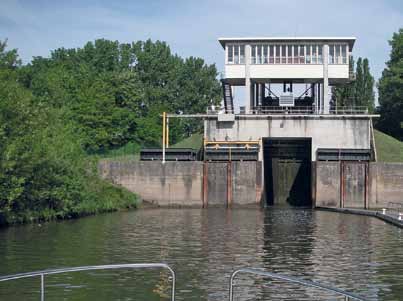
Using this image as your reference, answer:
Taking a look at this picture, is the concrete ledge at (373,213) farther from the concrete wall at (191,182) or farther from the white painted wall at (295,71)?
the white painted wall at (295,71)

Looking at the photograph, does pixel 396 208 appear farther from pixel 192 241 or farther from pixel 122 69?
pixel 122 69

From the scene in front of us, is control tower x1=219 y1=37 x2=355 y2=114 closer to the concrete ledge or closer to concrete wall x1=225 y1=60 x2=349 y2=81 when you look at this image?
concrete wall x1=225 y1=60 x2=349 y2=81

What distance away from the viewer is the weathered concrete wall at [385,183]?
52.5m

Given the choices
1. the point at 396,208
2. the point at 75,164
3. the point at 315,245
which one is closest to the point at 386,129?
the point at 396,208

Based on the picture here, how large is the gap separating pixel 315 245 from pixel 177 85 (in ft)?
228

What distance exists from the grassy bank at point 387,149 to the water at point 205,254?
15465 mm

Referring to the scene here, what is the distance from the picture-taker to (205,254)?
27375mm

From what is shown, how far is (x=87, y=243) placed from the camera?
30.4 meters

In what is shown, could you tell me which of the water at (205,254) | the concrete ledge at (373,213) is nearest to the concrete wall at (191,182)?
the concrete ledge at (373,213)

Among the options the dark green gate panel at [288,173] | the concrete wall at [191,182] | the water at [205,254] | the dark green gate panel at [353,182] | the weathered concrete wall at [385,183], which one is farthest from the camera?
the dark green gate panel at [288,173]

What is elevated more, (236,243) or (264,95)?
(264,95)

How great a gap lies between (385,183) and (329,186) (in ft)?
12.5

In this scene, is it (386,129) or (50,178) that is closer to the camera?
(50,178)

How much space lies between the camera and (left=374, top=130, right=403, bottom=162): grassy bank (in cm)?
5981
